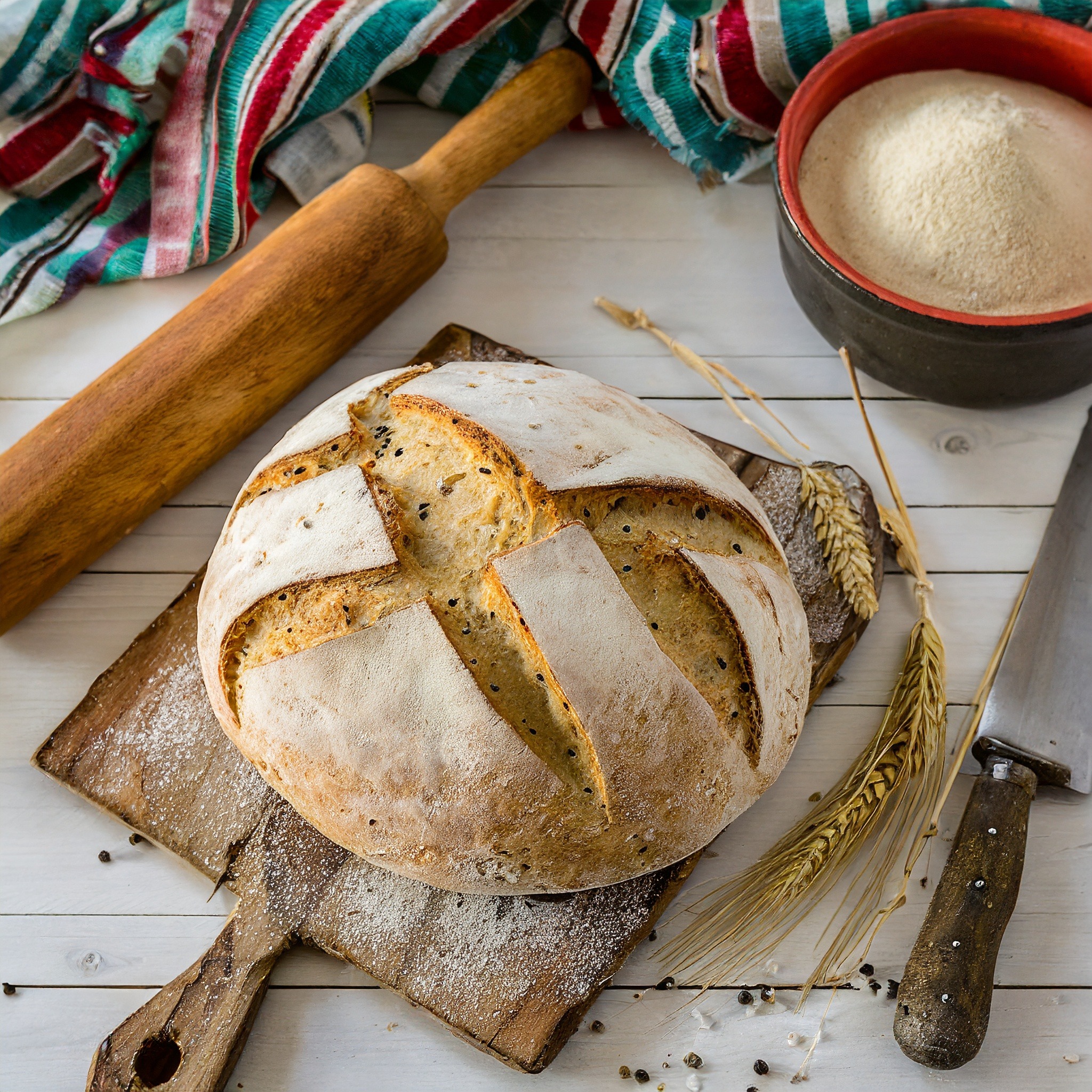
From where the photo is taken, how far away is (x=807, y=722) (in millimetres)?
1527

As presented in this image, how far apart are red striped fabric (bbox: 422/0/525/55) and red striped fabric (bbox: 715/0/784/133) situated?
349 mm

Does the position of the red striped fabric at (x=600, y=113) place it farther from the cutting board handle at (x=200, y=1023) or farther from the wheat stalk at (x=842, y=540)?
the cutting board handle at (x=200, y=1023)

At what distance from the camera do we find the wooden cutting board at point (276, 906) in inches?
51.5

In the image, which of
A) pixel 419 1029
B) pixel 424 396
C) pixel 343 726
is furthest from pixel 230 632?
pixel 419 1029

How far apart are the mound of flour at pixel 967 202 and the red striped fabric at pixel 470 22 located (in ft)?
1.97

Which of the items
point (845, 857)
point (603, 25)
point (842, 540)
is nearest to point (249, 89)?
point (603, 25)

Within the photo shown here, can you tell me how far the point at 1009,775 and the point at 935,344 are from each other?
0.61 m

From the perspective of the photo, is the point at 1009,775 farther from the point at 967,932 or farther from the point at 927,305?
the point at 927,305

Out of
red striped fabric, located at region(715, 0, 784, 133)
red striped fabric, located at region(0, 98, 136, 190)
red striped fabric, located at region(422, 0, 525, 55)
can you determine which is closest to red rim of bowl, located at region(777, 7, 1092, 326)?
red striped fabric, located at region(715, 0, 784, 133)

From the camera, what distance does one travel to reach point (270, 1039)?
138 centimetres

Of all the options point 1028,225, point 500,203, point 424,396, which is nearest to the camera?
point 424,396

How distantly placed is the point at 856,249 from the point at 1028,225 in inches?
9.3

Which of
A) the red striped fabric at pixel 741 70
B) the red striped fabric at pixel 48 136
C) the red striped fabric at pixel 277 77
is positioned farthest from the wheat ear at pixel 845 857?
the red striped fabric at pixel 48 136

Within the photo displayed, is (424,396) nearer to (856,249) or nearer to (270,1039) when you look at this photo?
(856,249)
